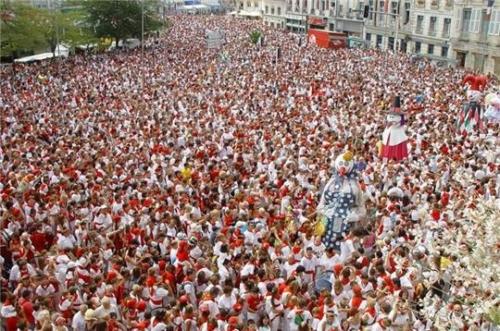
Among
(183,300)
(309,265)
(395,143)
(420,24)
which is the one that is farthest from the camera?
(420,24)

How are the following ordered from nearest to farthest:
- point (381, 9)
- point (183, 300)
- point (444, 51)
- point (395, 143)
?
point (183, 300) < point (395, 143) < point (444, 51) < point (381, 9)

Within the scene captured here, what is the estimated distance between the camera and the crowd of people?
789cm

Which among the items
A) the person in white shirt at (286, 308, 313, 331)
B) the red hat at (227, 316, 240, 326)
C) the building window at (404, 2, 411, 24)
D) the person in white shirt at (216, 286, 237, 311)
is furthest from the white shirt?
the building window at (404, 2, 411, 24)

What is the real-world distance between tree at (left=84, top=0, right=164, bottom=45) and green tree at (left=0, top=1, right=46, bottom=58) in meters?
6.91

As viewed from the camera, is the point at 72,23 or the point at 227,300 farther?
the point at 72,23

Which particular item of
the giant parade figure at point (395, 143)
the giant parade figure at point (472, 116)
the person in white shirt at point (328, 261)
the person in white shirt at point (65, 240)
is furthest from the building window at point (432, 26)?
the person in white shirt at point (65, 240)

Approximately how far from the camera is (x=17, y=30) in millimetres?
33844

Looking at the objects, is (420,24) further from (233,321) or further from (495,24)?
(233,321)

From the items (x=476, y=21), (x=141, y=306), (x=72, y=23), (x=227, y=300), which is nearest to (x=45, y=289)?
(x=141, y=306)

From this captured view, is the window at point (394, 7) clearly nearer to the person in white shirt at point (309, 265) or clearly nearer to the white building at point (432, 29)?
the white building at point (432, 29)

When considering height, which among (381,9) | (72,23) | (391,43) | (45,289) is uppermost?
(381,9)

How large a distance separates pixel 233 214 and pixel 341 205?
6.70 ft

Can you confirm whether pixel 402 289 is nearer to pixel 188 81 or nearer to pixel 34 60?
pixel 188 81

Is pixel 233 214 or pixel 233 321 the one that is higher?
pixel 233 321
